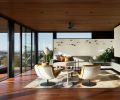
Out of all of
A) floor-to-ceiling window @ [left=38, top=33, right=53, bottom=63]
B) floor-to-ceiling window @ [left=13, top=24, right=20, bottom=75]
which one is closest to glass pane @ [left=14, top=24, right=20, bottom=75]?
floor-to-ceiling window @ [left=13, top=24, right=20, bottom=75]

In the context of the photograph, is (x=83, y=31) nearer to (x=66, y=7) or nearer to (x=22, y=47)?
(x=22, y=47)

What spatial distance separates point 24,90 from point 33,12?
286 cm

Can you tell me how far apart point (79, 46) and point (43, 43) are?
2416 millimetres

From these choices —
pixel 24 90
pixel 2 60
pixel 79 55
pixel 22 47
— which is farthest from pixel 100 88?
pixel 79 55

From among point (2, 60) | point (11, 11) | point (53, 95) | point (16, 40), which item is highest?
point (11, 11)

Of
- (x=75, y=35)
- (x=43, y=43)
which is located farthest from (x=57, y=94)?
(x=43, y=43)

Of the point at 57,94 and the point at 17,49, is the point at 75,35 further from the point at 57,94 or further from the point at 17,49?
the point at 57,94

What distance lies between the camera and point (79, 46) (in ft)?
47.1

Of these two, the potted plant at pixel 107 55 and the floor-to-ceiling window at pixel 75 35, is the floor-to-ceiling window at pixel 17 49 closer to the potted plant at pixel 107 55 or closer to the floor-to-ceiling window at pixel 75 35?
the floor-to-ceiling window at pixel 75 35

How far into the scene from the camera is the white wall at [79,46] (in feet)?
47.0

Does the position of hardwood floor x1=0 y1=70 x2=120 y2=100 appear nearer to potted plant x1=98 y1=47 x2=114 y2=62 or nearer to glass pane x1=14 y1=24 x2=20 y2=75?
glass pane x1=14 y1=24 x2=20 y2=75

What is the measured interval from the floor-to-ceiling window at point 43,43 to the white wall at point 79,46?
47 cm

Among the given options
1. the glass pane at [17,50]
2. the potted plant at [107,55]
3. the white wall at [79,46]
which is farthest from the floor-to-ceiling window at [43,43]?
the glass pane at [17,50]

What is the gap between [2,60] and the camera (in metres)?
9.50
